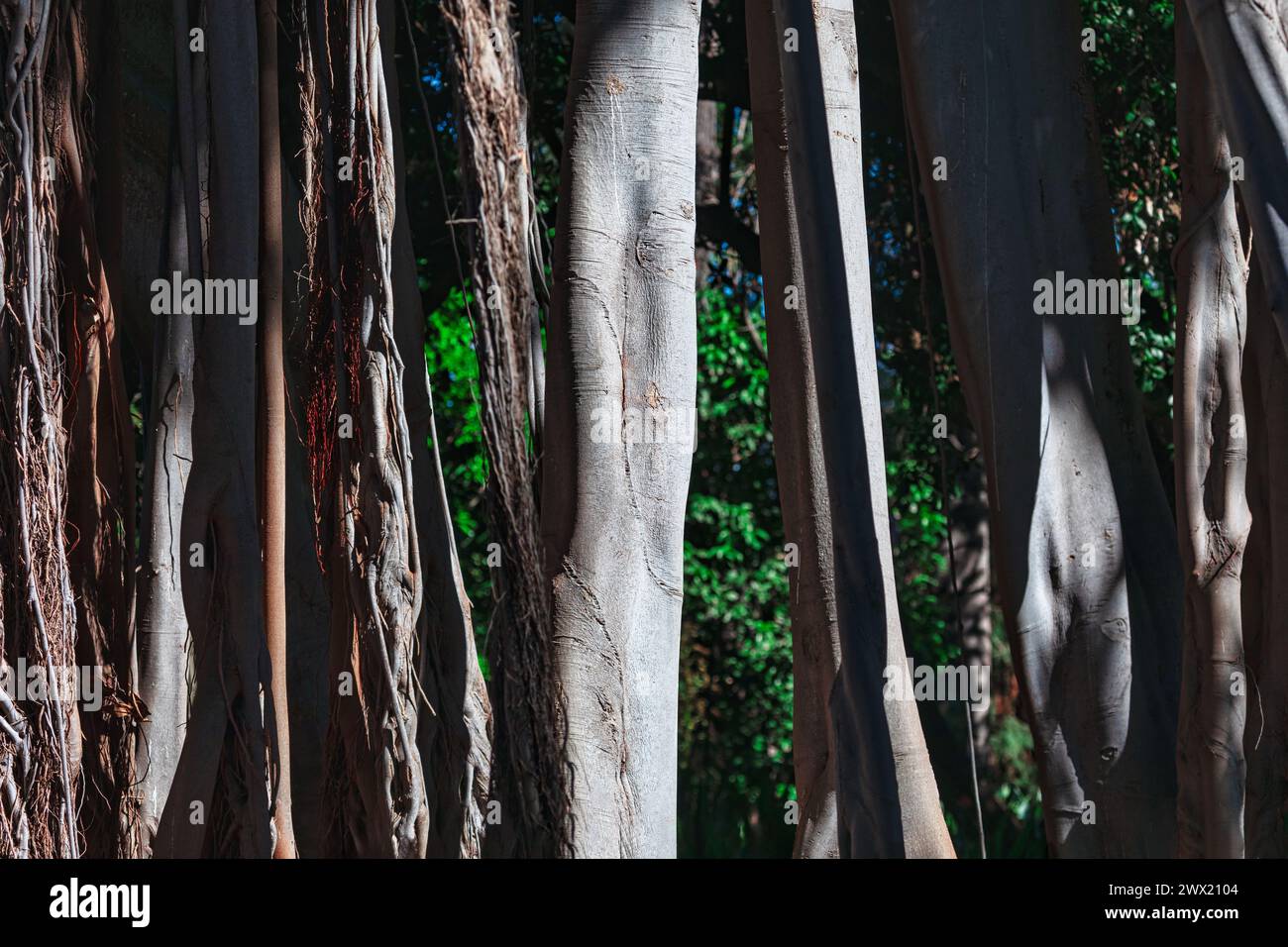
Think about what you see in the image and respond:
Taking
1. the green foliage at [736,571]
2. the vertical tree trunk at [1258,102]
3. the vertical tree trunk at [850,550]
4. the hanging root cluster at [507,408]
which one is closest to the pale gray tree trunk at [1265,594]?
the vertical tree trunk at [1258,102]

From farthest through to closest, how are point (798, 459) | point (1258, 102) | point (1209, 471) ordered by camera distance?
point (798, 459), point (1209, 471), point (1258, 102)

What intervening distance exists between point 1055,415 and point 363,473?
2.24 meters

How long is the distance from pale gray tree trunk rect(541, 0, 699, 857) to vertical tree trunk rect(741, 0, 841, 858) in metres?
0.49

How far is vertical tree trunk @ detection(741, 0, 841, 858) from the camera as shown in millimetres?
3857

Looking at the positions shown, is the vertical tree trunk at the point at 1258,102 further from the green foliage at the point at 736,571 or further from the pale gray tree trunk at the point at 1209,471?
the green foliage at the point at 736,571

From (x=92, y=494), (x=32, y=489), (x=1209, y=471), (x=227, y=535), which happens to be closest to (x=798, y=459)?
(x=1209, y=471)

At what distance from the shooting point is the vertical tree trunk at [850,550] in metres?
3.19

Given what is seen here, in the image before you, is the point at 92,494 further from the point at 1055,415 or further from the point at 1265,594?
the point at 1265,594

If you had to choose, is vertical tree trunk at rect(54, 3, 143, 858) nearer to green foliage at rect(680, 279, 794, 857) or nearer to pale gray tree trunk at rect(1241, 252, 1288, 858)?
pale gray tree trunk at rect(1241, 252, 1288, 858)

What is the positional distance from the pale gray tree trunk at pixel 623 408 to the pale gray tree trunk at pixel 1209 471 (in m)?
1.49

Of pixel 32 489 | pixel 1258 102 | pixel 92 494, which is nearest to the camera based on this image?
pixel 1258 102

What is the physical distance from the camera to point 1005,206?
4301mm

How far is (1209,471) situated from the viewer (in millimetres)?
3896
